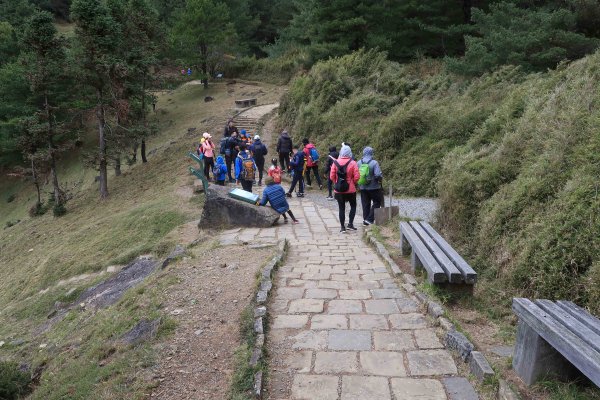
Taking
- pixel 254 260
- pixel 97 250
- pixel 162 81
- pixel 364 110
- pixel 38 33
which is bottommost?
pixel 97 250

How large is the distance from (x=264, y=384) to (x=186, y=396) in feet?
2.30

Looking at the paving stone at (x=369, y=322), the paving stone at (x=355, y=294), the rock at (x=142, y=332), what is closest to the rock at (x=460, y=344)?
the paving stone at (x=369, y=322)

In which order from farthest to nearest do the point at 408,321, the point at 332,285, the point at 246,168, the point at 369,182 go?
the point at 246,168, the point at 369,182, the point at 332,285, the point at 408,321

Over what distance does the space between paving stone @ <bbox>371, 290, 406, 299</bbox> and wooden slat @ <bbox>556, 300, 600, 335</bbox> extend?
208 cm

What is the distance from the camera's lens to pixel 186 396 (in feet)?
12.8

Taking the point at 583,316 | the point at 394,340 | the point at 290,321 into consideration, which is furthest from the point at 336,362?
the point at 583,316

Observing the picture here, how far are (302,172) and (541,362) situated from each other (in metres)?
10.5

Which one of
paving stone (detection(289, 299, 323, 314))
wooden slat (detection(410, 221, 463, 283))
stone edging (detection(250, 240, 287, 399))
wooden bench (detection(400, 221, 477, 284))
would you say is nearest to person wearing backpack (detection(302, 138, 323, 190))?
stone edging (detection(250, 240, 287, 399))

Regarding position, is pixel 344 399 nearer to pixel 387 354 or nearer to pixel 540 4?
pixel 387 354

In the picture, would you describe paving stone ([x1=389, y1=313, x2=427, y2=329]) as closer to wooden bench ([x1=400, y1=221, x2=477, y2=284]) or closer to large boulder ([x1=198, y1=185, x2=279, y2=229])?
wooden bench ([x1=400, y1=221, x2=477, y2=284])

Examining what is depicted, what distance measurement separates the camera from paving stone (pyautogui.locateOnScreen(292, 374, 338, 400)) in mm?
3660

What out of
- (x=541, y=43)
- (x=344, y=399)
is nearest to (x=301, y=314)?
(x=344, y=399)

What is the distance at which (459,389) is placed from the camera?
3.65 m

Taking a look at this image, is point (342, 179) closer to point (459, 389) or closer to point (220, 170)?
point (459, 389)
